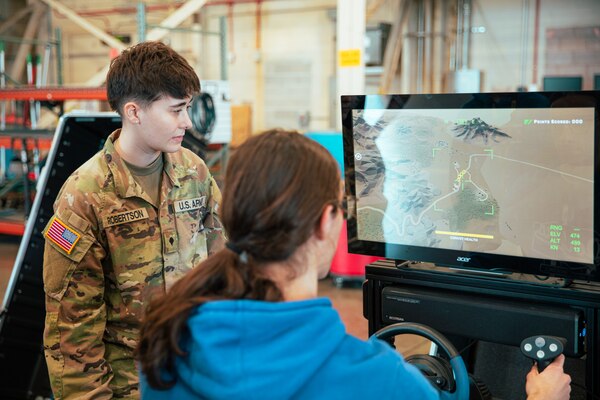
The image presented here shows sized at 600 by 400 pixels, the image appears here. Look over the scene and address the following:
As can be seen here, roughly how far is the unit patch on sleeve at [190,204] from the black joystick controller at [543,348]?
1.03m

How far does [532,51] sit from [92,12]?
7.84 metres

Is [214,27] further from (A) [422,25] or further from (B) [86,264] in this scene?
(B) [86,264]

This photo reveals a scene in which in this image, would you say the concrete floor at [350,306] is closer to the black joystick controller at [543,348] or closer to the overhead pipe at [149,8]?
the black joystick controller at [543,348]

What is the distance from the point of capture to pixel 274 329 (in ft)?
3.22

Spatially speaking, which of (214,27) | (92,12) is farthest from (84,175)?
(92,12)

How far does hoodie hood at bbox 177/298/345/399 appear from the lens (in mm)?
961

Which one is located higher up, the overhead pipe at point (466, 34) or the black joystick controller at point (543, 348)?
the overhead pipe at point (466, 34)

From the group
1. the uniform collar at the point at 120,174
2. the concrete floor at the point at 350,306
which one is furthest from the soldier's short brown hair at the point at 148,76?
the concrete floor at the point at 350,306

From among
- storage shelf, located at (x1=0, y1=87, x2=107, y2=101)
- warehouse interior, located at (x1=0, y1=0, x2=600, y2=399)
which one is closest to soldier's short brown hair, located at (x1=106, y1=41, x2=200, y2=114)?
warehouse interior, located at (x1=0, y1=0, x2=600, y2=399)

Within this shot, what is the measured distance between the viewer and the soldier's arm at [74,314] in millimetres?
1786

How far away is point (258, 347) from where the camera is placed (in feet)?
3.20

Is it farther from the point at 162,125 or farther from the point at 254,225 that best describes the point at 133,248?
the point at 254,225

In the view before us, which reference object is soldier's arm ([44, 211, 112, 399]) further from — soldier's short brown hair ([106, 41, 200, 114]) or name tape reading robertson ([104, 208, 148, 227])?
soldier's short brown hair ([106, 41, 200, 114])

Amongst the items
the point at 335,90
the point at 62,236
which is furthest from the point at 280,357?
the point at 335,90
